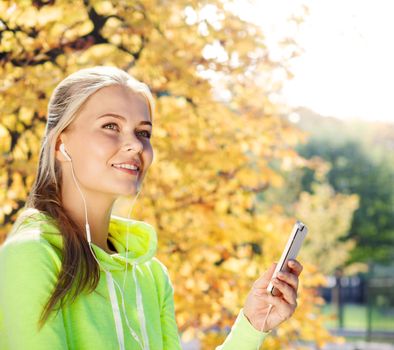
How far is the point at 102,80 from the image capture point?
5.68 feet

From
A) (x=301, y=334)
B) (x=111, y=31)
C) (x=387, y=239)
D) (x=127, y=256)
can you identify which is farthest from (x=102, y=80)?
(x=387, y=239)

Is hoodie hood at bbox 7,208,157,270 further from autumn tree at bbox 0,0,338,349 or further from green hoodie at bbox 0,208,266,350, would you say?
autumn tree at bbox 0,0,338,349

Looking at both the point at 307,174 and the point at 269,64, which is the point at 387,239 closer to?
the point at 307,174

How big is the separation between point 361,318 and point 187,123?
26009mm

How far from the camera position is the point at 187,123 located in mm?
3906

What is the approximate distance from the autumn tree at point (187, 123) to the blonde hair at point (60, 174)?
1477 millimetres

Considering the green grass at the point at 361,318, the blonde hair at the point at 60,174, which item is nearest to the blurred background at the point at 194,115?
the blonde hair at the point at 60,174

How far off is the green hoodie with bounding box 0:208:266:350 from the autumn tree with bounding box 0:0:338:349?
1488mm

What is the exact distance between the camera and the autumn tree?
329 cm

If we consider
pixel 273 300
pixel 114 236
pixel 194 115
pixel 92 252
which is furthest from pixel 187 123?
pixel 92 252

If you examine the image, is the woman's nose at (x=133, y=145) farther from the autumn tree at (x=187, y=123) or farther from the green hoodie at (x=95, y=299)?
the autumn tree at (x=187, y=123)

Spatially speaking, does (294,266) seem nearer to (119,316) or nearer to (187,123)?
(119,316)

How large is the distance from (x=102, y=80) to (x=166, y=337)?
65 centimetres

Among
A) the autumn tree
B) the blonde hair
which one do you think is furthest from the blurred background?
the blonde hair
